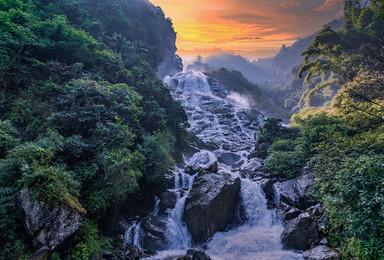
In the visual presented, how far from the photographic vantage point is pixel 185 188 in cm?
1244

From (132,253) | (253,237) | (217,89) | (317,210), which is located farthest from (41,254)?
(217,89)

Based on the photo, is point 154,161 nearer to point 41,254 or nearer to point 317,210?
point 41,254

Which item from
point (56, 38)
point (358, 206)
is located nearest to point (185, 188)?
point (358, 206)

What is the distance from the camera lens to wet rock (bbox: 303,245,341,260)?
6.71 metres

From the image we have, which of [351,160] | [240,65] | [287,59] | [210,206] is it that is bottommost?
[210,206]

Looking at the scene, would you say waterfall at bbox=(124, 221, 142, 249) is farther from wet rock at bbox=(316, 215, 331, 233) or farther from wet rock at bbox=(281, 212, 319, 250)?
wet rock at bbox=(316, 215, 331, 233)

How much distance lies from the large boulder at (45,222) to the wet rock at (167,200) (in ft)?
17.6

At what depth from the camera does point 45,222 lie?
583cm

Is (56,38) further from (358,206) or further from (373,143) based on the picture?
(373,143)

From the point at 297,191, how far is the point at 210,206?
5529 mm

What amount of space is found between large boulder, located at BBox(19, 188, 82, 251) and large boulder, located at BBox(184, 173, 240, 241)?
228 inches

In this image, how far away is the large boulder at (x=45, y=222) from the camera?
5.67 m

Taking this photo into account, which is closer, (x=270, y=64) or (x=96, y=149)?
(x=96, y=149)

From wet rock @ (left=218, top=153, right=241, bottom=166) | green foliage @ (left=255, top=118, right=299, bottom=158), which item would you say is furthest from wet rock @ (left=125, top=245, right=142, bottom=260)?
green foliage @ (left=255, top=118, right=299, bottom=158)
